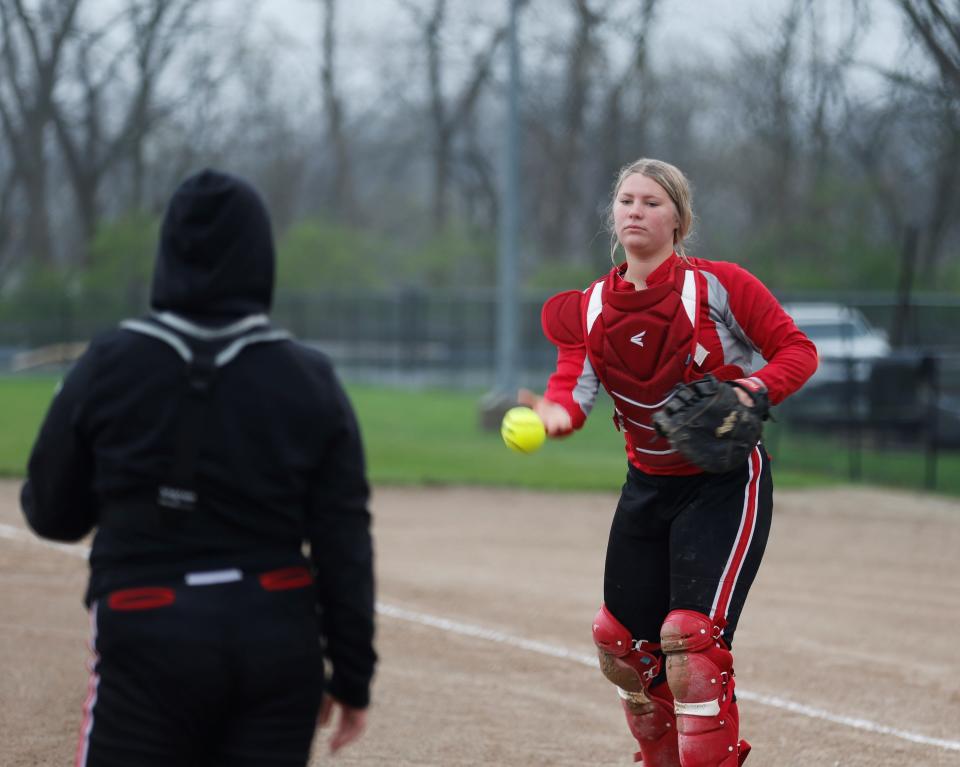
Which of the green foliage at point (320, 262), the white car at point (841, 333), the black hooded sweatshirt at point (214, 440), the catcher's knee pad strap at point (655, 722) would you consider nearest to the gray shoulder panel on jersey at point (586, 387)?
the catcher's knee pad strap at point (655, 722)

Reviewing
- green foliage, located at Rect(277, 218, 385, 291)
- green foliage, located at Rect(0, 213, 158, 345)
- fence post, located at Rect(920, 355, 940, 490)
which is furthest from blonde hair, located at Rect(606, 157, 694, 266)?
green foliage, located at Rect(277, 218, 385, 291)

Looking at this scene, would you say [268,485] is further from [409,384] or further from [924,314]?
[409,384]

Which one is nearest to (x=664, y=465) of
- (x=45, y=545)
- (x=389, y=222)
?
(x=45, y=545)

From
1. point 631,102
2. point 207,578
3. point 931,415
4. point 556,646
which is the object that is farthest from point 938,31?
point 631,102

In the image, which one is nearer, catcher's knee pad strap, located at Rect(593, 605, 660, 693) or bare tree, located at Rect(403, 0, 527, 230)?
catcher's knee pad strap, located at Rect(593, 605, 660, 693)

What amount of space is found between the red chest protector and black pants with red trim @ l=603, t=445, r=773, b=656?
10cm

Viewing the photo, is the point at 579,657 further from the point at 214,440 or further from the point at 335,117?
the point at 335,117

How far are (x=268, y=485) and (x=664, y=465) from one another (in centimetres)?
163

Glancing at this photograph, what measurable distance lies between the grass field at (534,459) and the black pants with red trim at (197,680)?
1050 cm

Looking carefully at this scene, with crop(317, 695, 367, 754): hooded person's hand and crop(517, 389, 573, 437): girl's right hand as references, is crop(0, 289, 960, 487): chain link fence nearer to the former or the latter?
crop(517, 389, 573, 437): girl's right hand

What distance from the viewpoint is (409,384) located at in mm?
30641

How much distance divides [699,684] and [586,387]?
0.92 meters

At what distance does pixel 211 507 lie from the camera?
8.13 feet

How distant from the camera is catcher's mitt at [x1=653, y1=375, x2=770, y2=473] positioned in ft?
11.6
